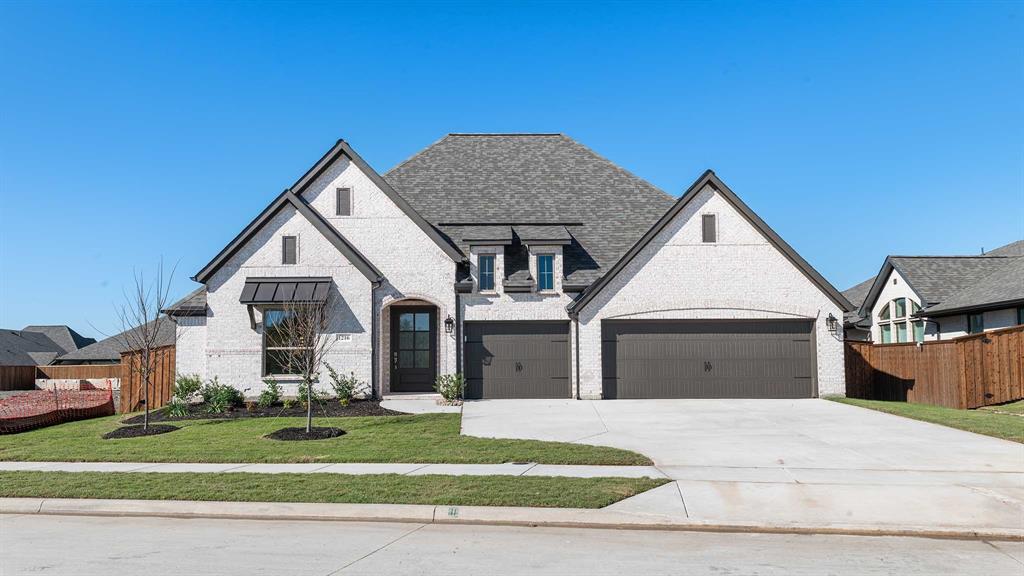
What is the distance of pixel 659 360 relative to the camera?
20.8m

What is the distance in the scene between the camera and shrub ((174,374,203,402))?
18859 mm

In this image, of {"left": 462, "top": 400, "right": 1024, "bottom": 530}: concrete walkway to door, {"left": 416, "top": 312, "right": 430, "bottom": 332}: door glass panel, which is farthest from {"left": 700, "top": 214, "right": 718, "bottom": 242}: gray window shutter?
{"left": 416, "top": 312, "right": 430, "bottom": 332}: door glass panel

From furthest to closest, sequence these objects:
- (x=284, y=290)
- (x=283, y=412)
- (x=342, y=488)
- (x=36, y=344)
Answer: (x=36, y=344), (x=284, y=290), (x=283, y=412), (x=342, y=488)

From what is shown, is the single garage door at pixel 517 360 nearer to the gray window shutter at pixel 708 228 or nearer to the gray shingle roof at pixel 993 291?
the gray window shutter at pixel 708 228

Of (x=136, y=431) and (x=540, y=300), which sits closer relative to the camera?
(x=136, y=431)

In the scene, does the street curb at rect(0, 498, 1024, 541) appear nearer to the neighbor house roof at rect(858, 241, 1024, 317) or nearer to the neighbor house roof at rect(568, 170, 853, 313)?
the neighbor house roof at rect(568, 170, 853, 313)

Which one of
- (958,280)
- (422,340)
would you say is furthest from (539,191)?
(958,280)

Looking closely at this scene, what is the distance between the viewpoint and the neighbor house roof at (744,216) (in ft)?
67.4

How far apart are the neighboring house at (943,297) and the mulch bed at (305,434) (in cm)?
2076

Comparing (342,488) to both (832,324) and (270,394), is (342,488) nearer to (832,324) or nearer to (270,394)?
(270,394)

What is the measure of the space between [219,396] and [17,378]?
36.4 meters

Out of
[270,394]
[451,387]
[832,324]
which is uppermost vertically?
[832,324]

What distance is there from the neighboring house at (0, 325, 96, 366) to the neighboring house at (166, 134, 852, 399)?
44.2 m

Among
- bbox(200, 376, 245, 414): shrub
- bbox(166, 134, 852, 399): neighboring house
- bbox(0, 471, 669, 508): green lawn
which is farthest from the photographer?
bbox(166, 134, 852, 399): neighboring house
